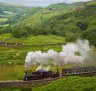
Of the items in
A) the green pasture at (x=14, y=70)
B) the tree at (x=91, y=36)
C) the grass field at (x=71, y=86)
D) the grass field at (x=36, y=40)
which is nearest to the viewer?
the grass field at (x=71, y=86)

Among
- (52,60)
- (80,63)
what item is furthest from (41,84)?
(80,63)

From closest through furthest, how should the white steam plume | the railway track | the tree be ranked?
the railway track < the white steam plume < the tree

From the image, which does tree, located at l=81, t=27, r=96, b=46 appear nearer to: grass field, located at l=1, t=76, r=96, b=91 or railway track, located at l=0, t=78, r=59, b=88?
railway track, located at l=0, t=78, r=59, b=88

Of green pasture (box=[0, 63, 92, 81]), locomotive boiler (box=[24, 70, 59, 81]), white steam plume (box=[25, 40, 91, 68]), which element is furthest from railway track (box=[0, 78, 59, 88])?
white steam plume (box=[25, 40, 91, 68])

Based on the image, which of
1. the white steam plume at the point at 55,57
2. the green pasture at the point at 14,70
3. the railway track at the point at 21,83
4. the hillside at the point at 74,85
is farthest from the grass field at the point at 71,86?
the white steam plume at the point at 55,57

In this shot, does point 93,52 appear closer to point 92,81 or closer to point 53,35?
point 92,81

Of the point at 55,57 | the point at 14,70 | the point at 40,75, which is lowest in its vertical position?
the point at 40,75

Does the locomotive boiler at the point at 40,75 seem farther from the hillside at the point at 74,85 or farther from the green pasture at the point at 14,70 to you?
the hillside at the point at 74,85

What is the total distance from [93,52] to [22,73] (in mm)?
32121

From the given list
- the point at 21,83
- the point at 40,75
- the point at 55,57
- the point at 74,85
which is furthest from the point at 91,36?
the point at 74,85

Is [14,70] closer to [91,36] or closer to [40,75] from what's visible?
[40,75]

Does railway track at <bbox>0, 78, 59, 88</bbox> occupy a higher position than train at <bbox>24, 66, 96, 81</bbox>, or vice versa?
train at <bbox>24, 66, 96, 81</bbox>

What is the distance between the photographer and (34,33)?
163m

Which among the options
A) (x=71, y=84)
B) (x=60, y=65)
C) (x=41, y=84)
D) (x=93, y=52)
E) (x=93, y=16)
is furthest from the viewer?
(x=93, y=16)
